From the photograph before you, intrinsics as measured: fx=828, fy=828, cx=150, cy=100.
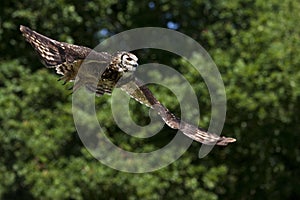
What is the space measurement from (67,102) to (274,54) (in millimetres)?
2100

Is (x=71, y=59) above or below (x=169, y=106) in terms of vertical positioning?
above

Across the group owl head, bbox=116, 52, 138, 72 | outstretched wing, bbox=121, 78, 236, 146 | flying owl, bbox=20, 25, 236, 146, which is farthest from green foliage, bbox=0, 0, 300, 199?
owl head, bbox=116, 52, 138, 72

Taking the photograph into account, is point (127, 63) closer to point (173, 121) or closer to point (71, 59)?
point (71, 59)

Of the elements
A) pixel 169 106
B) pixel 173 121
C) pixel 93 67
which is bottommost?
pixel 169 106

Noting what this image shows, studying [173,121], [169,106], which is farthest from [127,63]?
[169,106]

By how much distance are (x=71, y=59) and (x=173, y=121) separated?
21.4 inches

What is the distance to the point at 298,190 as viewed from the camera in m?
8.78

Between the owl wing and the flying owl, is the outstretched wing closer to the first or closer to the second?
the flying owl

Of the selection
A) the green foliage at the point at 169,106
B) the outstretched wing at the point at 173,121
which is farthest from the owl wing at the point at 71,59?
the green foliage at the point at 169,106

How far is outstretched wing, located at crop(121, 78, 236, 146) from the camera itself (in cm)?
356

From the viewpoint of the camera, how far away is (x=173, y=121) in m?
3.77

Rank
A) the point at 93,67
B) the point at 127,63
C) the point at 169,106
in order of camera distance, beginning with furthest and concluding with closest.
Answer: the point at 169,106
the point at 93,67
the point at 127,63

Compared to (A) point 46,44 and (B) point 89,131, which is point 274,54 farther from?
(A) point 46,44

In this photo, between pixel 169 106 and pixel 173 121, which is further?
pixel 169 106
